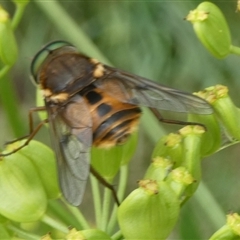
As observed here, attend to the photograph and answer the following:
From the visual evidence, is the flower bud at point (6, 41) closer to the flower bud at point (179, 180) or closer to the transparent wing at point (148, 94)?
the transparent wing at point (148, 94)

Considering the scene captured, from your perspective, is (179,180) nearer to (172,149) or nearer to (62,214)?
(172,149)

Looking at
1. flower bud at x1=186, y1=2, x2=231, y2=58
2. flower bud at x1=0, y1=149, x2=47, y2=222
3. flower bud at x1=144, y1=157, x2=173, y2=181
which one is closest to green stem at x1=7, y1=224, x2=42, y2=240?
flower bud at x1=0, y1=149, x2=47, y2=222

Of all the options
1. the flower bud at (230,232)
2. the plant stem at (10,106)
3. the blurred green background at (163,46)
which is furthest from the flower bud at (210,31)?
the blurred green background at (163,46)

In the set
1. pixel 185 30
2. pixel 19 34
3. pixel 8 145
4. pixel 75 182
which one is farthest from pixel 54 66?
pixel 19 34

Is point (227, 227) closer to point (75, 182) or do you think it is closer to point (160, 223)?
point (160, 223)

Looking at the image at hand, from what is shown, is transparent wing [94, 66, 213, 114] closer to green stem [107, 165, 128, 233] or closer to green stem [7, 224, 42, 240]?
green stem [107, 165, 128, 233]
